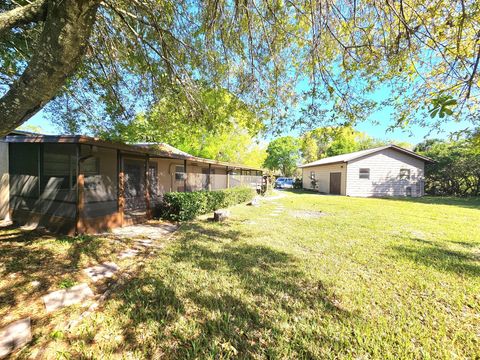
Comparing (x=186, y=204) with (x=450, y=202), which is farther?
(x=450, y=202)

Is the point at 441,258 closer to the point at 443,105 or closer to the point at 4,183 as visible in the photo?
the point at 443,105

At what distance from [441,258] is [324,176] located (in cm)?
1905

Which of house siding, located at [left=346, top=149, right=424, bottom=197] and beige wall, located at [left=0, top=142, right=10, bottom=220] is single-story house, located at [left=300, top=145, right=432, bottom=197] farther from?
beige wall, located at [left=0, top=142, right=10, bottom=220]

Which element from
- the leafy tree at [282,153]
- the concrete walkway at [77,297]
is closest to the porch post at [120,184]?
the concrete walkway at [77,297]

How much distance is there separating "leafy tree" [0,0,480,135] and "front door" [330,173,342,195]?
1698cm

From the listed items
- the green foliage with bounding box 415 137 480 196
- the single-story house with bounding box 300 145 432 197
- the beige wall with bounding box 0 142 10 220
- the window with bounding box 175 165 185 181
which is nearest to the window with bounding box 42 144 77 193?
the beige wall with bounding box 0 142 10 220

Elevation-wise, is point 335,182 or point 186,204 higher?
point 335,182

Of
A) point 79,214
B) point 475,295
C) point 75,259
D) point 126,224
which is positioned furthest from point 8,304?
point 475,295

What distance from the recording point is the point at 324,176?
22875 mm

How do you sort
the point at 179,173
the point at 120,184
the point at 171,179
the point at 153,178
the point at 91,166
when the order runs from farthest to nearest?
the point at 179,173
the point at 171,179
the point at 153,178
the point at 91,166
the point at 120,184

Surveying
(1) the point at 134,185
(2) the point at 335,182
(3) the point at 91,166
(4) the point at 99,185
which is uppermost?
(3) the point at 91,166

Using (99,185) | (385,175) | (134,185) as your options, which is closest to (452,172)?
(385,175)

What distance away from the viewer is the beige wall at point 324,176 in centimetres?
1905

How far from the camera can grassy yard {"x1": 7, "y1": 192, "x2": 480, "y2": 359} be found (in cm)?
214
